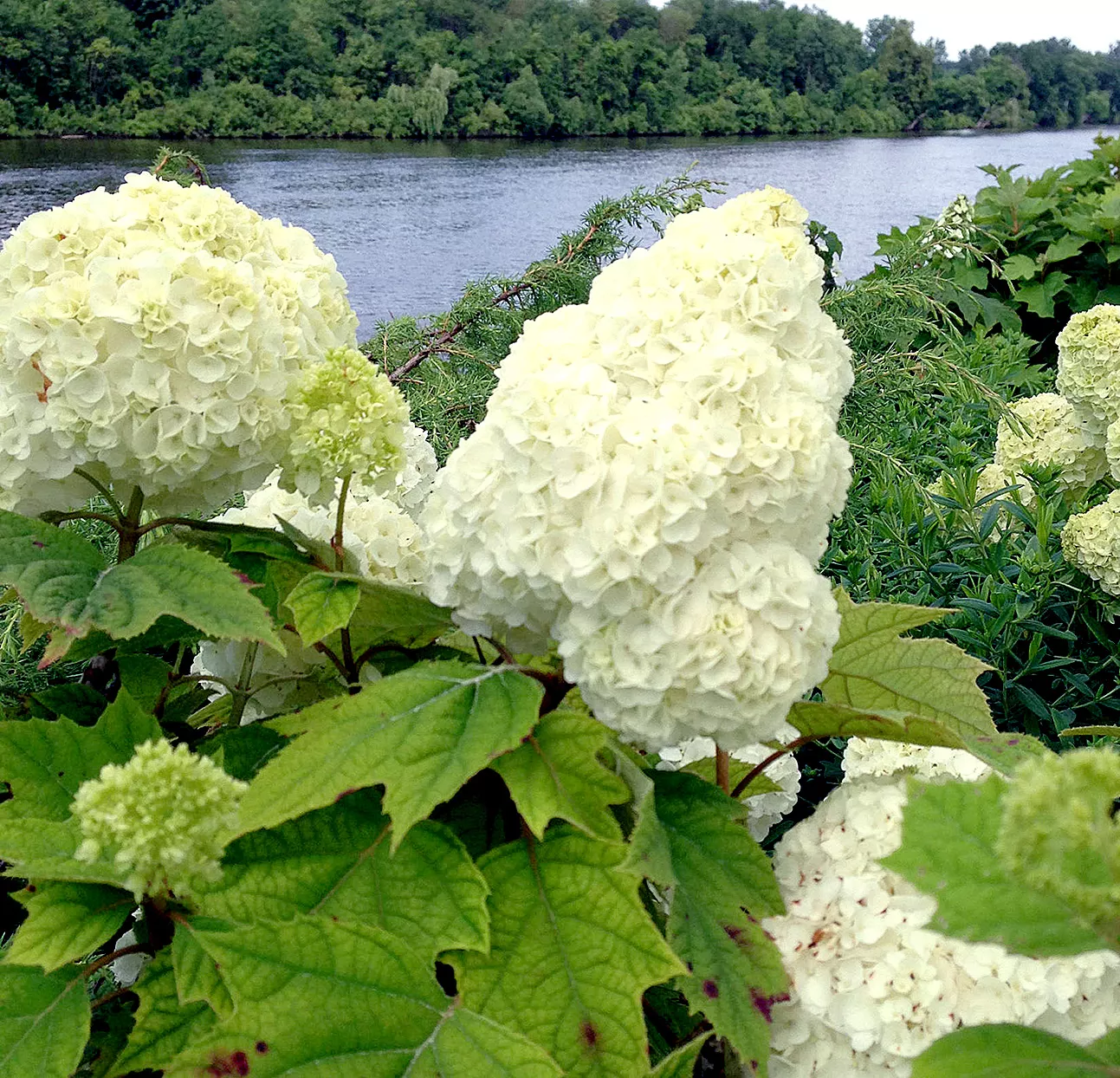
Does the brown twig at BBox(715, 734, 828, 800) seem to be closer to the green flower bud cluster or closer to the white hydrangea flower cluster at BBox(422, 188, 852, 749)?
the white hydrangea flower cluster at BBox(422, 188, 852, 749)

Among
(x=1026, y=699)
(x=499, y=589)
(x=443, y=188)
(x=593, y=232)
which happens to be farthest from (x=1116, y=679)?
(x=443, y=188)

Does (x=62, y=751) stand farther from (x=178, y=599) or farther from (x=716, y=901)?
(x=716, y=901)

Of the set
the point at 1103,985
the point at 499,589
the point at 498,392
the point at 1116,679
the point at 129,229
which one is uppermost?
the point at 129,229

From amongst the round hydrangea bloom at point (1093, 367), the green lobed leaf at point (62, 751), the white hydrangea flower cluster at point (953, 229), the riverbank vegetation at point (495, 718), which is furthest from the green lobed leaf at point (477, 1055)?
the white hydrangea flower cluster at point (953, 229)

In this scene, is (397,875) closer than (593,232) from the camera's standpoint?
Yes

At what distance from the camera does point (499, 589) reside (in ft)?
2.62

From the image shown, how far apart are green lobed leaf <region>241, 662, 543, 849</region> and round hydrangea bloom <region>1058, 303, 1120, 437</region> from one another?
70.5 inches

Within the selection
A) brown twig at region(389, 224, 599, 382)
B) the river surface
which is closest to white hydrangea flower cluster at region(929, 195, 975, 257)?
the river surface

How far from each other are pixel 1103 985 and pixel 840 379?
519mm

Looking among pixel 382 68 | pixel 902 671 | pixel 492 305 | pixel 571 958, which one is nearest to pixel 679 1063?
pixel 571 958

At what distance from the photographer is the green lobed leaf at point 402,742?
70 centimetres

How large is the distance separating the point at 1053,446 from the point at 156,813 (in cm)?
210

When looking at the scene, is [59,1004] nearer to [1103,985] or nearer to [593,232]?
[1103,985]

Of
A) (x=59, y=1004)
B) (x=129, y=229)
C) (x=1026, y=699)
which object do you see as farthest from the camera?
(x=1026, y=699)
